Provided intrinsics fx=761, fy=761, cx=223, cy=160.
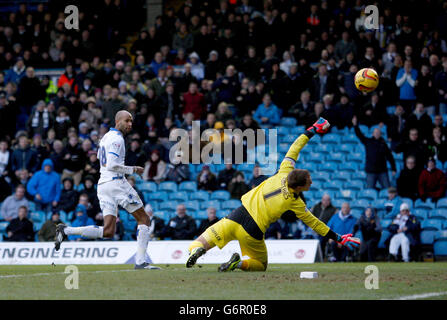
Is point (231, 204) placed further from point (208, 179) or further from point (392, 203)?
point (392, 203)

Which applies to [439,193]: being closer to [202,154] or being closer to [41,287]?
[202,154]

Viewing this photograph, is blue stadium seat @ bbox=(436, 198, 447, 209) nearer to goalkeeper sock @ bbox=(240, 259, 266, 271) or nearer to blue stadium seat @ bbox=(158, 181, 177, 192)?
blue stadium seat @ bbox=(158, 181, 177, 192)

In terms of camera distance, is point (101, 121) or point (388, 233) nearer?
point (388, 233)

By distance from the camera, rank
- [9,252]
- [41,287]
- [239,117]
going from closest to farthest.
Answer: [41,287]
[9,252]
[239,117]

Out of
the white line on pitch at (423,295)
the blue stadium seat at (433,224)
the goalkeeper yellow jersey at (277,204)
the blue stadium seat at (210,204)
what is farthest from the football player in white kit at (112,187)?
the blue stadium seat at (433,224)

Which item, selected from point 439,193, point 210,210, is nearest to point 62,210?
point 210,210

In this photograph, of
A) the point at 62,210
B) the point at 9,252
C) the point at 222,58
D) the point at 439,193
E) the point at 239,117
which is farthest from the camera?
the point at 222,58

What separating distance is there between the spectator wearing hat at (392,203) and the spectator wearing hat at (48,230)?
8.49m

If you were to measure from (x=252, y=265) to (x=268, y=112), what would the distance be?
11.4 m

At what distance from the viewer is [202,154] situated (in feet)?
70.2

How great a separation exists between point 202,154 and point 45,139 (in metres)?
5.32

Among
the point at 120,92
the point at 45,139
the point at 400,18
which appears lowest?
the point at 45,139

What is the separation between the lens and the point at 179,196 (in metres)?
21.4

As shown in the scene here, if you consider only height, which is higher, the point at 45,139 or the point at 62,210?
the point at 45,139
